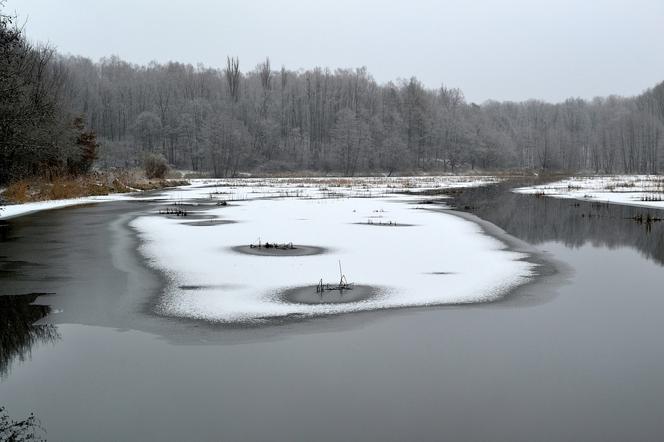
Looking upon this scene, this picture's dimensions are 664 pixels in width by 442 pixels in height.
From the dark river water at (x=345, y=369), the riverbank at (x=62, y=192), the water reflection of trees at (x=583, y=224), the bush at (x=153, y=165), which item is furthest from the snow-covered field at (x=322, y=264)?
the bush at (x=153, y=165)

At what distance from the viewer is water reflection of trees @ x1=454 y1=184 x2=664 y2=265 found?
15.9 meters

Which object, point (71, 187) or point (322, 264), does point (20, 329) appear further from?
point (71, 187)

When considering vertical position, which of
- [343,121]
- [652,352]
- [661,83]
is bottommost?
[652,352]

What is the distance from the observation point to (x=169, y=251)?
13.6 metres

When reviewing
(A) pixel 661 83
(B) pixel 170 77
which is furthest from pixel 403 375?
(A) pixel 661 83

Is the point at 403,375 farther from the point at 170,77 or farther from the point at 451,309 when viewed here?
the point at 170,77

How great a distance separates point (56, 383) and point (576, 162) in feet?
488

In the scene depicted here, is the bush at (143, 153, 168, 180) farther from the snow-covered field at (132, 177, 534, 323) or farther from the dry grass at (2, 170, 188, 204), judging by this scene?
the snow-covered field at (132, 177, 534, 323)

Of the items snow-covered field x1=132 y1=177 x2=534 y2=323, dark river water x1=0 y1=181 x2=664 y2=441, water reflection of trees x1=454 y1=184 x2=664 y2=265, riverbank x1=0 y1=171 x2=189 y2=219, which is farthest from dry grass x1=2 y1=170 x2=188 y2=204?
water reflection of trees x1=454 y1=184 x2=664 y2=265

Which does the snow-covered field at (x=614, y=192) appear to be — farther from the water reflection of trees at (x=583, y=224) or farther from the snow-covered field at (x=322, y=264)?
the snow-covered field at (x=322, y=264)

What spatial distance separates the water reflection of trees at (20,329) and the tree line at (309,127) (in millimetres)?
81057

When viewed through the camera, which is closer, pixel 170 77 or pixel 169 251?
pixel 169 251

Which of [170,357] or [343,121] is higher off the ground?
[343,121]

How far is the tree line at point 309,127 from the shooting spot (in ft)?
330
